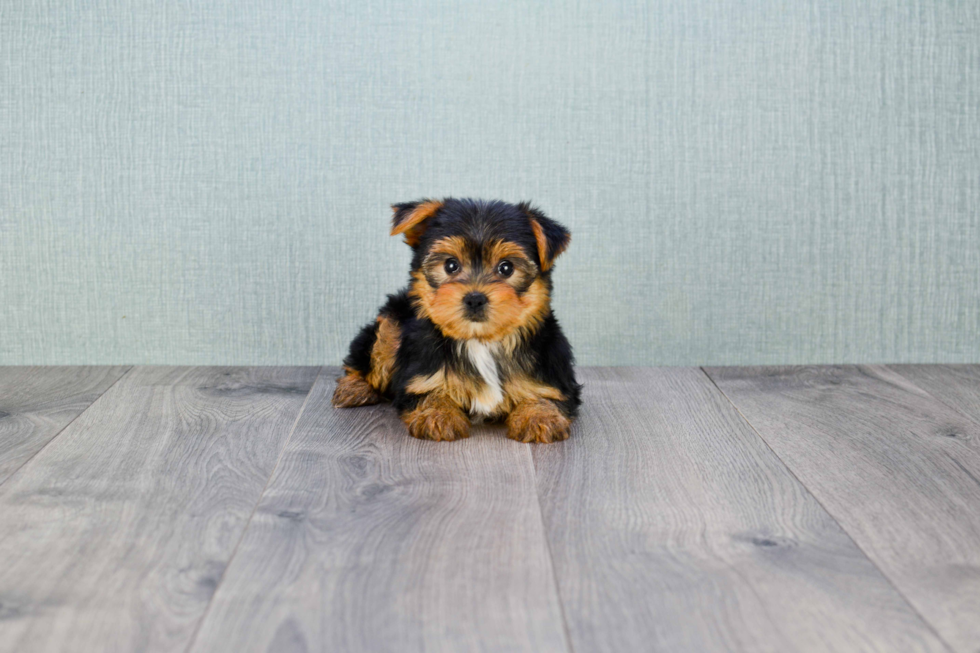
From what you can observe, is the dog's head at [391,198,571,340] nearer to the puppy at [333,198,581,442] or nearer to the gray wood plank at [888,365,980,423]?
the puppy at [333,198,581,442]

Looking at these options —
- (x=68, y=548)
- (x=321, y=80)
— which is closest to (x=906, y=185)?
(x=321, y=80)

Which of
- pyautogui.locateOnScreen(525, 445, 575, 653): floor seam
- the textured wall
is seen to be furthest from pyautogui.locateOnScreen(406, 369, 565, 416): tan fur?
the textured wall

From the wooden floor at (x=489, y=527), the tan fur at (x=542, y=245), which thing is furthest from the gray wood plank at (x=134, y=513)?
the tan fur at (x=542, y=245)

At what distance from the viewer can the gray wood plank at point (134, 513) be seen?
4.81 feet

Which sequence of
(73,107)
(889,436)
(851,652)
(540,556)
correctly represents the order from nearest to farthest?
(851,652), (540,556), (889,436), (73,107)

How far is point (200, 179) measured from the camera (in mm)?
3273

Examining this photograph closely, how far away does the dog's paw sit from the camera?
9.25 ft

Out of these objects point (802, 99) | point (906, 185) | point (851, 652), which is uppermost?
point (802, 99)

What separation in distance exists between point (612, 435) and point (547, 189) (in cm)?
114

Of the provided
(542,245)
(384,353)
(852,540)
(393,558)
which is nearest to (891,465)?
(852,540)

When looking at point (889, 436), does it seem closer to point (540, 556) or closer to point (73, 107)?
point (540, 556)

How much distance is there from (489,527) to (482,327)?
0.65 meters

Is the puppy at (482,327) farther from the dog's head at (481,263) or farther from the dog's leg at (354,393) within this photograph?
the dog's leg at (354,393)

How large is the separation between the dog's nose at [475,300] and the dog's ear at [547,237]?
0.75ft
